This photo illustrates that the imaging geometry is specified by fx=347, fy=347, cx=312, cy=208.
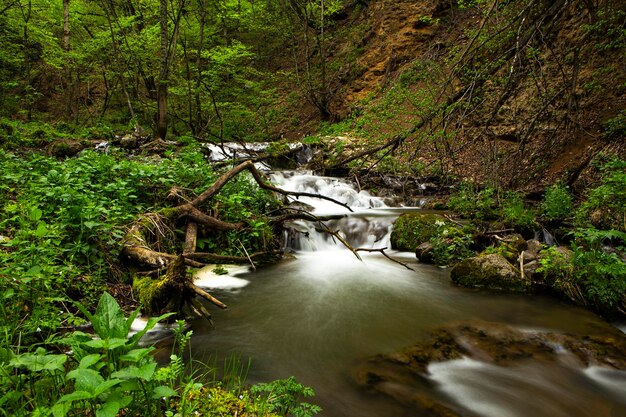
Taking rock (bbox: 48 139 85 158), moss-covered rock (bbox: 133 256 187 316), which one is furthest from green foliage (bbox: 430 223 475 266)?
rock (bbox: 48 139 85 158)

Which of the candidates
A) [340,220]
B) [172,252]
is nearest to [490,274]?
[340,220]

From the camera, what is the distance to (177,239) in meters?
5.00

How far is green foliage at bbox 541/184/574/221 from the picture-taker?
6332mm

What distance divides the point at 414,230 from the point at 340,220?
1.82 metres

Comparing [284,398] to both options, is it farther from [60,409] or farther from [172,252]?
[172,252]

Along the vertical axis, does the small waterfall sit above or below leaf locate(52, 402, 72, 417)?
above

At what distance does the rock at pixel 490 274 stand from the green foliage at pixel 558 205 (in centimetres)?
204

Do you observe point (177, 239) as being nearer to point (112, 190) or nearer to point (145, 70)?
point (112, 190)

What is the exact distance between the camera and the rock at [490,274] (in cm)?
491

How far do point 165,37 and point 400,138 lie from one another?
353 inches

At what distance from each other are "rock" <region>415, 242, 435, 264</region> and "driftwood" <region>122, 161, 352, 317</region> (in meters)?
2.14

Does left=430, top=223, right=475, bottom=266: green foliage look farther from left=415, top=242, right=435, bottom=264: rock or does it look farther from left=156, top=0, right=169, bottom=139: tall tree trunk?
left=156, top=0, right=169, bottom=139: tall tree trunk

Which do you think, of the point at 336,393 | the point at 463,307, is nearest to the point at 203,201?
the point at 336,393

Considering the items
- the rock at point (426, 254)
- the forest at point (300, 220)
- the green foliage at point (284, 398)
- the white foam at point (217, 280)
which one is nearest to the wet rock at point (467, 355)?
the forest at point (300, 220)
